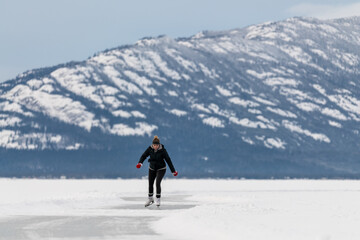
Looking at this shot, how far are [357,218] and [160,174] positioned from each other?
796 centimetres

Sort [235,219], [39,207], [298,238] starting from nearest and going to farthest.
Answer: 1. [298,238]
2. [235,219]
3. [39,207]

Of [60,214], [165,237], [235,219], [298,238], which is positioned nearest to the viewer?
[298,238]

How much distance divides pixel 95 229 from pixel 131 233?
164 cm

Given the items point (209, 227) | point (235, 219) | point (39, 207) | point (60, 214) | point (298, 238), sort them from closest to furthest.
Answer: point (298, 238)
point (209, 227)
point (235, 219)
point (60, 214)
point (39, 207)

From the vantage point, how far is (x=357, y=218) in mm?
24156

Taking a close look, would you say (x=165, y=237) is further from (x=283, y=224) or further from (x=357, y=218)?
(x=357, y=218)

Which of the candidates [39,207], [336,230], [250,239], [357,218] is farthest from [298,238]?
[39,207]

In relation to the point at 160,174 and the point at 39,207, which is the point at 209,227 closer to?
the point at 160,174

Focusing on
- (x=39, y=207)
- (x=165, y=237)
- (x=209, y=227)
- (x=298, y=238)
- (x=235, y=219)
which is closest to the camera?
(x=298, y=238)

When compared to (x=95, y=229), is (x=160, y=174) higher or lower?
higher

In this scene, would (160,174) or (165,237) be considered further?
(160,174)

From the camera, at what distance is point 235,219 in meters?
23.0

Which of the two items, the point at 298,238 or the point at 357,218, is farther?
the point at 357,218

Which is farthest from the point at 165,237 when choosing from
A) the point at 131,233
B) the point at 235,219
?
the point at 235,219
